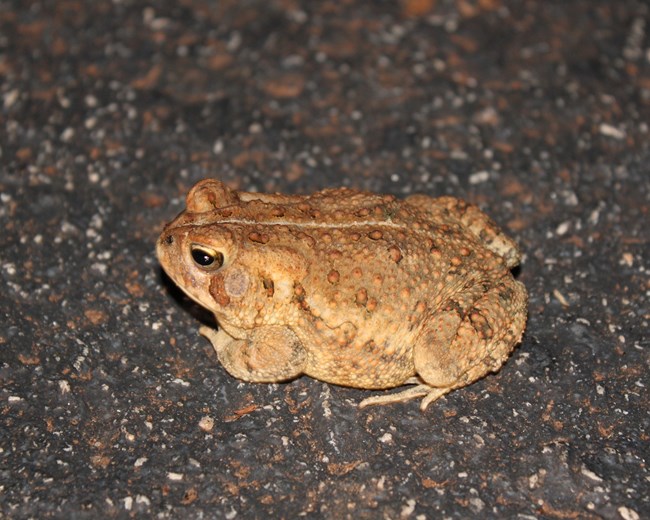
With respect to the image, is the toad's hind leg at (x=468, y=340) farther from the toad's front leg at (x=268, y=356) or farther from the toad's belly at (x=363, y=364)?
the toad's front leg at (x=268, y=356)

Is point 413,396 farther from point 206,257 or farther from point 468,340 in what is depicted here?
point 206,257

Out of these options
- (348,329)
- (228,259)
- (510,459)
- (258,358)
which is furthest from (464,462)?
(228,259)

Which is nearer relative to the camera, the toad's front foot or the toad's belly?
the toad's belly

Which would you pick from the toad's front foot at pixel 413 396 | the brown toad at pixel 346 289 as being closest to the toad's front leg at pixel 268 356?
the brown toad at pixel 346 289

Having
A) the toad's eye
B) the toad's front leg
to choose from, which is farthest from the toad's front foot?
the toad's eye

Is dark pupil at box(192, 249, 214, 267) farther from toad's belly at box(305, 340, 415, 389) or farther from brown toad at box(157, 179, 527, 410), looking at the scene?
toad's belly at box(305, 340, 415, 389)

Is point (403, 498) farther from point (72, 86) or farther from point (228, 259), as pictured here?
point (72, 86)

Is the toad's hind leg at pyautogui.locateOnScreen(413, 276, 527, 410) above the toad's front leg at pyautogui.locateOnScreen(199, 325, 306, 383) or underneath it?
above
